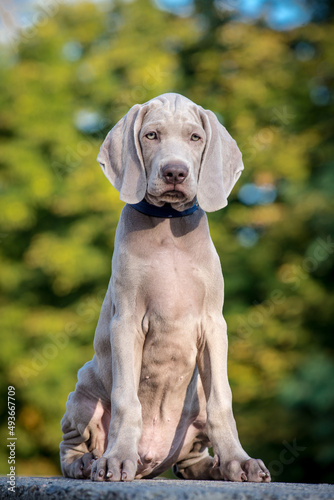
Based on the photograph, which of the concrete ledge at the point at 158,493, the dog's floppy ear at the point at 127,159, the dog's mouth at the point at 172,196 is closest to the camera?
the concrete ledge at the point at 158,493

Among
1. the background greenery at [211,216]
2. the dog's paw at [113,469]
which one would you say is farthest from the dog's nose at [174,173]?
the background greenery at [211,216]

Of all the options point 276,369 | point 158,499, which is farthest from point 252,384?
point 158,499

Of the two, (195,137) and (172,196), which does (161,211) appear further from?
(195,137)

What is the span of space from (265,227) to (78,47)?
761 cm

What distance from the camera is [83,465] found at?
4719mm

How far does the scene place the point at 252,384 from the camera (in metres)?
16.1

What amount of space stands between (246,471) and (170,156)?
1853mm

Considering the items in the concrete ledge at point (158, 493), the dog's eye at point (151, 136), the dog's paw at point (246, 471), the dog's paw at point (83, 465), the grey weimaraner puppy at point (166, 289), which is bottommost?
the dog's paw at point (83, 465)

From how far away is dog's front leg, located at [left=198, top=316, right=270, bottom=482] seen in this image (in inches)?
168

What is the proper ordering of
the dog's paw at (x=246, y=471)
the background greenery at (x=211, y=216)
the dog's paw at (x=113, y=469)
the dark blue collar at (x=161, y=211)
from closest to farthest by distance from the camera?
the dog's paw at (x=113, y=469) → the dog's paw at (x=246, y=471) → the dark blue collar at (x=161, y=211) → the background greenery at (x=211, y=216)

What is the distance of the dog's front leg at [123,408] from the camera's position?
4055mm

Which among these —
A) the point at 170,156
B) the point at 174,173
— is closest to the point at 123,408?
the point at 174,173

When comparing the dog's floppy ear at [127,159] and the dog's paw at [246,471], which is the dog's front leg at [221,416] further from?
the dog's floppy ear at [127,159]

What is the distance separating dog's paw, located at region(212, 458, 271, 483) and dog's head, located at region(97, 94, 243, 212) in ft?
4.89
